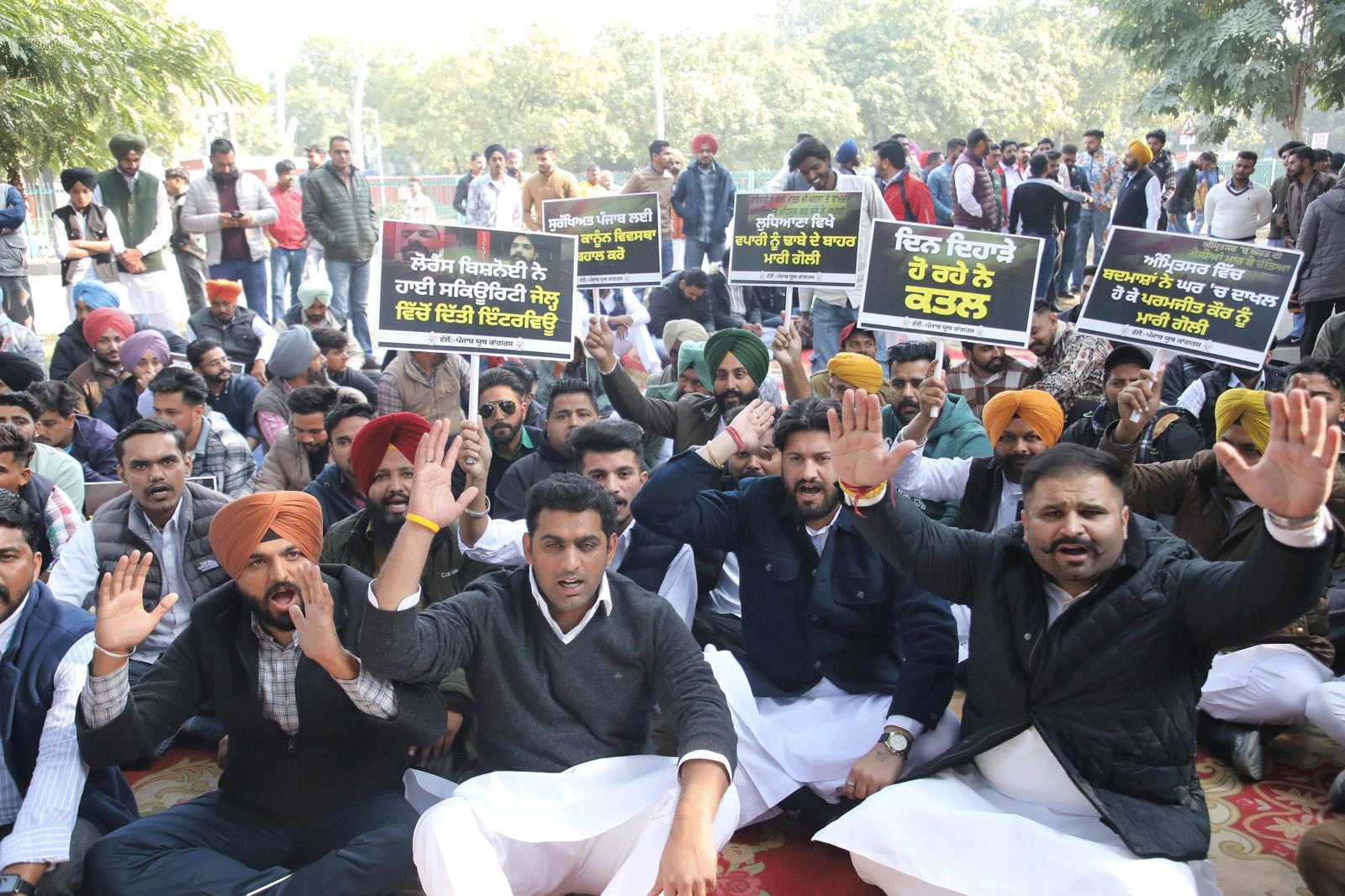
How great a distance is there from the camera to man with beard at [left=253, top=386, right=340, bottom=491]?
5594 mm

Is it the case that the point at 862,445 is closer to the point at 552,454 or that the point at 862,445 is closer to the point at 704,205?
the point at 552,454

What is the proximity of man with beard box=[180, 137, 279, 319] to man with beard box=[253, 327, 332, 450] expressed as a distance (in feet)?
12.7

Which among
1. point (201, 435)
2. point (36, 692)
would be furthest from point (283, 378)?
point (36, 692)

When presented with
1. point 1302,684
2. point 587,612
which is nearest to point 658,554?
point 587,612

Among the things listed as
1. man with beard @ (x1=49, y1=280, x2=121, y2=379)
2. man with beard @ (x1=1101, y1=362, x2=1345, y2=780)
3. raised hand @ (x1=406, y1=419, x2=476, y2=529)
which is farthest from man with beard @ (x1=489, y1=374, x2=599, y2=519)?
man with beard @ (x1=49, y1=280, x2=121, y2=379)

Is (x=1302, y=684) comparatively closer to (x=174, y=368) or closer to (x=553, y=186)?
(x=174, y=368)

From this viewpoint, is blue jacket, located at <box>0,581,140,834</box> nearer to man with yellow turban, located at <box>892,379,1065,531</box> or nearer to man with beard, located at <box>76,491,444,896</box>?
man with beard, located at <box>76,491,444,896</box>

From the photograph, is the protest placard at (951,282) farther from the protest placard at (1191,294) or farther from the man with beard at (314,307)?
the man with beard at (314,307)

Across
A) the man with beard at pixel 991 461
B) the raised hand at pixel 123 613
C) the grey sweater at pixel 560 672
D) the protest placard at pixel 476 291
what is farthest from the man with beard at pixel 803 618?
the raised hand at pixel 123 613

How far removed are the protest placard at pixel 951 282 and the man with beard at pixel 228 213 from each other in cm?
715

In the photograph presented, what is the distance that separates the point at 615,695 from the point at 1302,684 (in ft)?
7.82

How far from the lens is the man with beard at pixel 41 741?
2.91 metres

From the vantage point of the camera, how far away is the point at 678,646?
10.5ft

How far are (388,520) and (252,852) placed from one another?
139 centimetres
